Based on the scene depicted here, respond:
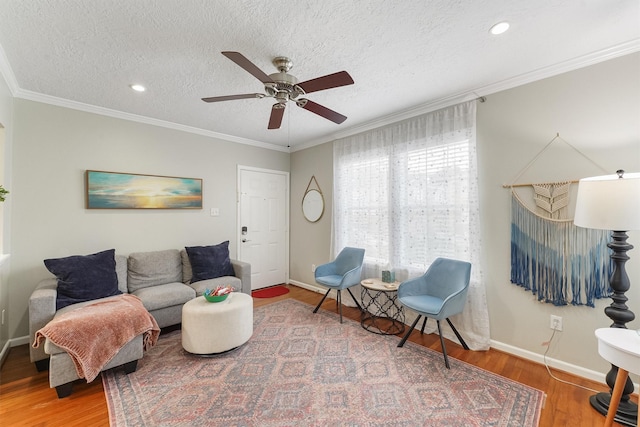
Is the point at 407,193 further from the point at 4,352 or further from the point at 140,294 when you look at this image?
the point at 4,352

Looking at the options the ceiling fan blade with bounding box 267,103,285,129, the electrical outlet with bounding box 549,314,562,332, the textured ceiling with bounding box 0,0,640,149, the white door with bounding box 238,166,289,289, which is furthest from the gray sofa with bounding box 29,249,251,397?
the electrical outlet with bounding box 549,314,562,332

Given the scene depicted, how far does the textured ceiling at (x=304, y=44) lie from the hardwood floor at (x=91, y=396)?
99.2 inches

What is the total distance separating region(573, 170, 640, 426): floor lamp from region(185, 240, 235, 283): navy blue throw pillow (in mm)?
3551

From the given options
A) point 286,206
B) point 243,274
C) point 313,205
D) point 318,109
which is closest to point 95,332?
point 243,274

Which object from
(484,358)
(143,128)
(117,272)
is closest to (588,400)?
(484,358)

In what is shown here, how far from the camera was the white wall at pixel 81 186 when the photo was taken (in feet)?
8.70

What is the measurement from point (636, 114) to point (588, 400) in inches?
82.0

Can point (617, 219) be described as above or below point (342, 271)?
above

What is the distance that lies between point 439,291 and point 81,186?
4085mm

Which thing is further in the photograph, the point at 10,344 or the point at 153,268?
the point at 153,268

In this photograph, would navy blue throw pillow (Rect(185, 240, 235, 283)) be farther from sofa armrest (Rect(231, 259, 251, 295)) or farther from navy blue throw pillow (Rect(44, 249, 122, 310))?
navy blue throw pillow (Rect(44, 249, 122, 310))

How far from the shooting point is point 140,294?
281 cm

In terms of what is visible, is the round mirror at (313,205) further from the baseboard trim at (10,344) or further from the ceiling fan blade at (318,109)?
the baseboard trim at (10,344)

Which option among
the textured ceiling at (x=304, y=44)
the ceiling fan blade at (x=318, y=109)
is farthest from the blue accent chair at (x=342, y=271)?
the textured ceiling at (x=304, y=44)
